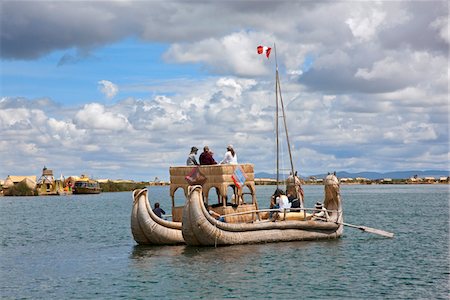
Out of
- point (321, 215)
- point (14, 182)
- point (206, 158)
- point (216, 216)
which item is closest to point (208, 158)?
point (206, 158)

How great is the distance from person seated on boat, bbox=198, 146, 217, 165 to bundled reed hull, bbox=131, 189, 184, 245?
10.9 feet

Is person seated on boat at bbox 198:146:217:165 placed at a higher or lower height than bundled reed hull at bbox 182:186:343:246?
higher

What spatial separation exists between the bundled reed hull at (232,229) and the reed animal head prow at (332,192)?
7.90 feet

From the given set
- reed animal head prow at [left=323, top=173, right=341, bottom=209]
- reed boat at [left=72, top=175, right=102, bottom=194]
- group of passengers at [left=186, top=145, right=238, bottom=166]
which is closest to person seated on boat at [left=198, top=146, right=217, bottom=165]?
group of passengers at [left=186, top=145, right=238, bottom=166]

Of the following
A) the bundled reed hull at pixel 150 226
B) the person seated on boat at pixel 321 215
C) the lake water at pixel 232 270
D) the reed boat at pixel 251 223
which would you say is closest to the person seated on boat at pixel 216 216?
the reed boat at pixel 251 223

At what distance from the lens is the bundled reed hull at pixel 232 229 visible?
3158 centimetres

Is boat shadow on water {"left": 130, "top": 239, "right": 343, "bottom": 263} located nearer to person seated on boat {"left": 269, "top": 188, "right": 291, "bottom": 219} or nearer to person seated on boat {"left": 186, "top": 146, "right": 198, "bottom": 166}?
person seated on boat {"left": 269, "top": 188, "right": 291, "bottom": 219}

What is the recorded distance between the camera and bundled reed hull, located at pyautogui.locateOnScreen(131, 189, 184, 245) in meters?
34.2

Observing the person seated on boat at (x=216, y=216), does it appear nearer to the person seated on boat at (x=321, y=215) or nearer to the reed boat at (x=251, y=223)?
the reed boat at (x=251, y=223)

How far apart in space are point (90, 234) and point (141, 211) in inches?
628

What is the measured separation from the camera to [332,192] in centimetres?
3838

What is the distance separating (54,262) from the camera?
1253 inches

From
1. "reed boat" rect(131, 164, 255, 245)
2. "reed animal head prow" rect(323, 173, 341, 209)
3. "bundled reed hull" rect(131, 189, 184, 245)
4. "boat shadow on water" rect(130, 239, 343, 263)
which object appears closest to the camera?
"boat shadow on water" rect(130, 239, 343, 263)

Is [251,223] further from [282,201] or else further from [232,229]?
[282,201]
